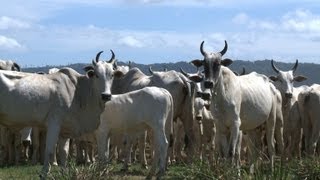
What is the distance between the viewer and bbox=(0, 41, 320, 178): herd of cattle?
40.4 feet

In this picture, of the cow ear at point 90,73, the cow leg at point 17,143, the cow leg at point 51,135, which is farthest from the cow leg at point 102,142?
the cow leg at point 17,143

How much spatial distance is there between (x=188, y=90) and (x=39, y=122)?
19.0ft

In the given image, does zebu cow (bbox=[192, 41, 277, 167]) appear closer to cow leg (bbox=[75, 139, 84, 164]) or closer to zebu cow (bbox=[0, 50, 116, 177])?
zebu cow (bbox=[0, 50, 116, 177])

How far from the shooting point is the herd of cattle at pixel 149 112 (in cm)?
1232

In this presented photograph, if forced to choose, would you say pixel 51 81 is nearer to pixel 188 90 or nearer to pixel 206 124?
pixel 188 90

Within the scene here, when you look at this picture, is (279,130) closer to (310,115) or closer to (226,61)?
(310,115)

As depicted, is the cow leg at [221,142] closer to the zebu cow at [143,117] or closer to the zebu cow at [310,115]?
the zebu cow at [143,117]

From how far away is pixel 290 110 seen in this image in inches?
795

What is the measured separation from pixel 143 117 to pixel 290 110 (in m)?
6.45

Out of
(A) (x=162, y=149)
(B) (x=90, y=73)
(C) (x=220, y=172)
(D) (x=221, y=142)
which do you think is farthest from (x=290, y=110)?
(C) (x=220, y=172)

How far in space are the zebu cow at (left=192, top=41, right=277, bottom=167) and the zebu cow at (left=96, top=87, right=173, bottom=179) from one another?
3.59 feet

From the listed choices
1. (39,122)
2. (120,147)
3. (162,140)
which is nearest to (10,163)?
(120,147)

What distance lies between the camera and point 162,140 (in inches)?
584

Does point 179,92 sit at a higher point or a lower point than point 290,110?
higher
